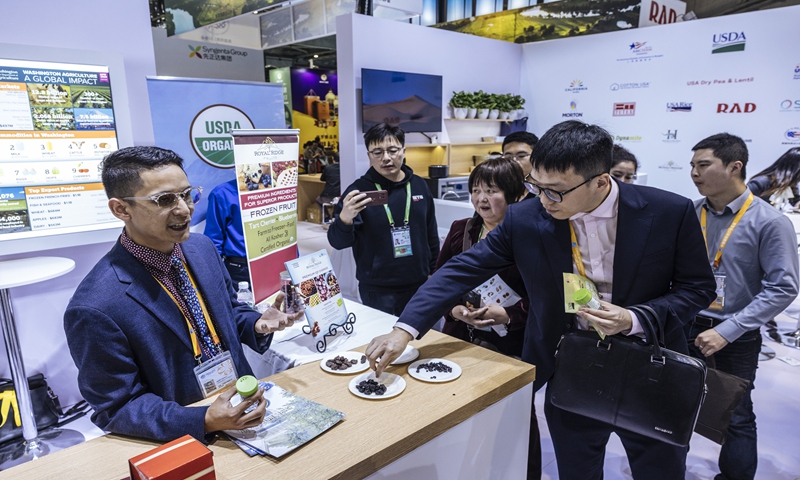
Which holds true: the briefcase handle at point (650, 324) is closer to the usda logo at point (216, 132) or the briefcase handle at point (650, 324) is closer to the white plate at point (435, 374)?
the white plate at point (435, 374)

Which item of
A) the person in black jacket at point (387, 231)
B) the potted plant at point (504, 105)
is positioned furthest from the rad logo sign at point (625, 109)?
the person in black jacket at point (387, 231)

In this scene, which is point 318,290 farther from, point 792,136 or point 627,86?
point 627,86

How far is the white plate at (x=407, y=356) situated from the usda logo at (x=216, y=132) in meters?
2.58

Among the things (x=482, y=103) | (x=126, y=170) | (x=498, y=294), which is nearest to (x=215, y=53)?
(x=482, y=103)

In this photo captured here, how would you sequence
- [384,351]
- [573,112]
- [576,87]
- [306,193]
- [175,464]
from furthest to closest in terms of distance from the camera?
[306,193] < [573,112] < [576,87] < [384,351] < [175,464]

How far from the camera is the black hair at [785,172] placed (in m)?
5.41

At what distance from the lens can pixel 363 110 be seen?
5.83 m

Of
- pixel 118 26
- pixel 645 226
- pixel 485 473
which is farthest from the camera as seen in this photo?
pixel 118 26

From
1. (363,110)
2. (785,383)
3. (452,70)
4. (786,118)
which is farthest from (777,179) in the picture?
(363,110)

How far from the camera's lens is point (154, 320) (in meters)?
1.42

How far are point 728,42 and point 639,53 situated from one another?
113cm

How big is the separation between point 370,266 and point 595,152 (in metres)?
1.75

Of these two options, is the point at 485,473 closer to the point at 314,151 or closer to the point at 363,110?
the point at 363,110

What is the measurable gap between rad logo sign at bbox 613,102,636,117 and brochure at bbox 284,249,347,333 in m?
6.68
